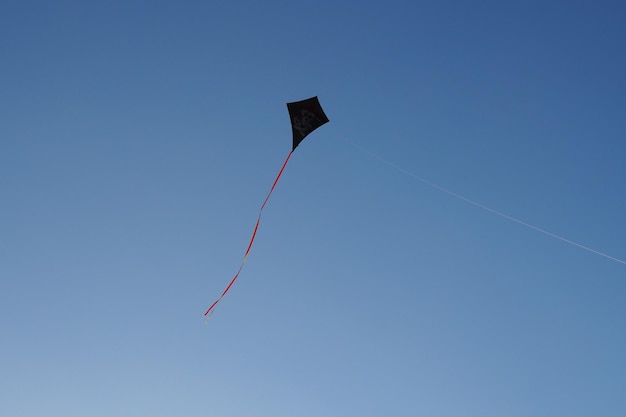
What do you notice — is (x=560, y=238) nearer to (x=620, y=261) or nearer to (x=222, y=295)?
(x=620, y=261)

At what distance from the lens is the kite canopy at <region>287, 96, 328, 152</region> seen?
9844 mm

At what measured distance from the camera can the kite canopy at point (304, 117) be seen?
9.84 m

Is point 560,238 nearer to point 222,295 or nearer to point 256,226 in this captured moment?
point 256,226

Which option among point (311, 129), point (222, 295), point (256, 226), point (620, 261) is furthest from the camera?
point (311, 129)

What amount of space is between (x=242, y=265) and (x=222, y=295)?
0.69 m

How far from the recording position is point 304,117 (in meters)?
9.96

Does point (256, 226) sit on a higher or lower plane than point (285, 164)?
lower

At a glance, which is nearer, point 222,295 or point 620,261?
point 620,261

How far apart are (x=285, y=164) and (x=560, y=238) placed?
558 centimetres

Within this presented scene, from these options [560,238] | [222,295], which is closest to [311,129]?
[222,295]

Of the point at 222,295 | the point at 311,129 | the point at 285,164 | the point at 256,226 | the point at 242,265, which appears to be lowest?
the point at 222,295

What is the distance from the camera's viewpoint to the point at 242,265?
8625 millimetres

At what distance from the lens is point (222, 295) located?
838cm

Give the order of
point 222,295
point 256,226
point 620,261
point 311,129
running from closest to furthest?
point 620,261, point 222,295, point 256,226, point 311,129
